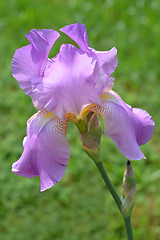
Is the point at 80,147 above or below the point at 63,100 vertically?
below

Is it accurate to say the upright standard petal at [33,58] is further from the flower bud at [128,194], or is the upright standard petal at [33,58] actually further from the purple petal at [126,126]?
the flower bud at [128,194]

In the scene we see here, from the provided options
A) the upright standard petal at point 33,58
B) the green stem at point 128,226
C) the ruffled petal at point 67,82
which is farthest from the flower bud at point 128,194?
the upright standard petal at point 33,58

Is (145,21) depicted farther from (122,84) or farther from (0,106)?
(0,106)

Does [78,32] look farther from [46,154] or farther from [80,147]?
[80,147]

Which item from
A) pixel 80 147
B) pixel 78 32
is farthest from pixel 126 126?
pixel 80 147

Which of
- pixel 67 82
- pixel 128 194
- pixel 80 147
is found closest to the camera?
pixel 67 82

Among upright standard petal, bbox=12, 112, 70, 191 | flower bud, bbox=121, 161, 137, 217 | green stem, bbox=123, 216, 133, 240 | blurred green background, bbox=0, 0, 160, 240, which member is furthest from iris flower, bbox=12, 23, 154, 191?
blurred green background, bbox=0, 0, 160, 240
